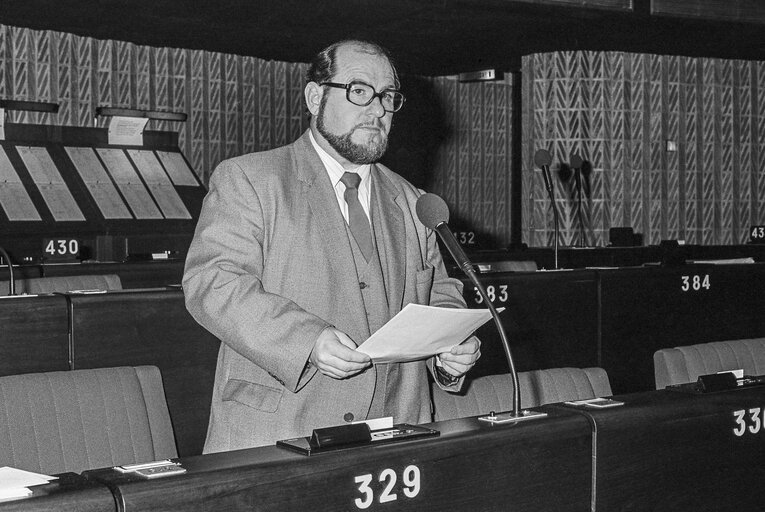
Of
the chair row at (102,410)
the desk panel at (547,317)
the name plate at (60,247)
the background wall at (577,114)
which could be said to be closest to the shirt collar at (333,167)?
the chair row at (102,410)

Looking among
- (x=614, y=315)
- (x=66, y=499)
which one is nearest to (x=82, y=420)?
(x=66, y=499)

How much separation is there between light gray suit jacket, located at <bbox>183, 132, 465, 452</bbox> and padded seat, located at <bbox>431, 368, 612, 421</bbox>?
0.34m

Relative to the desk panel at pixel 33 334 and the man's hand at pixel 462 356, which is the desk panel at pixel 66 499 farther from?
the desk panel at pixel 33 334

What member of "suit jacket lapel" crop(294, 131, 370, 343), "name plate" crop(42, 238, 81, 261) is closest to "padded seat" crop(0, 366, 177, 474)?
"suit jacket lapel" crop(294, 131, 370, 343)

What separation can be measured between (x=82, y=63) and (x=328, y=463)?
30.3 feet

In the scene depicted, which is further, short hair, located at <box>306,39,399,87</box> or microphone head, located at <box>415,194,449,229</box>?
short hair, located at <box>306,39,399,87</box>

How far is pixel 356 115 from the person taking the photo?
2.24 meters

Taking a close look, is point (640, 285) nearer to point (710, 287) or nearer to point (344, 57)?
point (710, 287)

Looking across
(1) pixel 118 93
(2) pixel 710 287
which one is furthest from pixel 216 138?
(2) pixel 710 287

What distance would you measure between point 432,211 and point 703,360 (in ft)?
4.73

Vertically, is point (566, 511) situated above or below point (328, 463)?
below

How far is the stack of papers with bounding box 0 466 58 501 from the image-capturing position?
1.28 m

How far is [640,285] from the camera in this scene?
15.9 feet

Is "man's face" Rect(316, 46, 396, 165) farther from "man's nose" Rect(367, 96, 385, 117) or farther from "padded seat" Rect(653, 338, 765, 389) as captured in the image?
"padded seat" Rect(653, 338, 765, 389)
